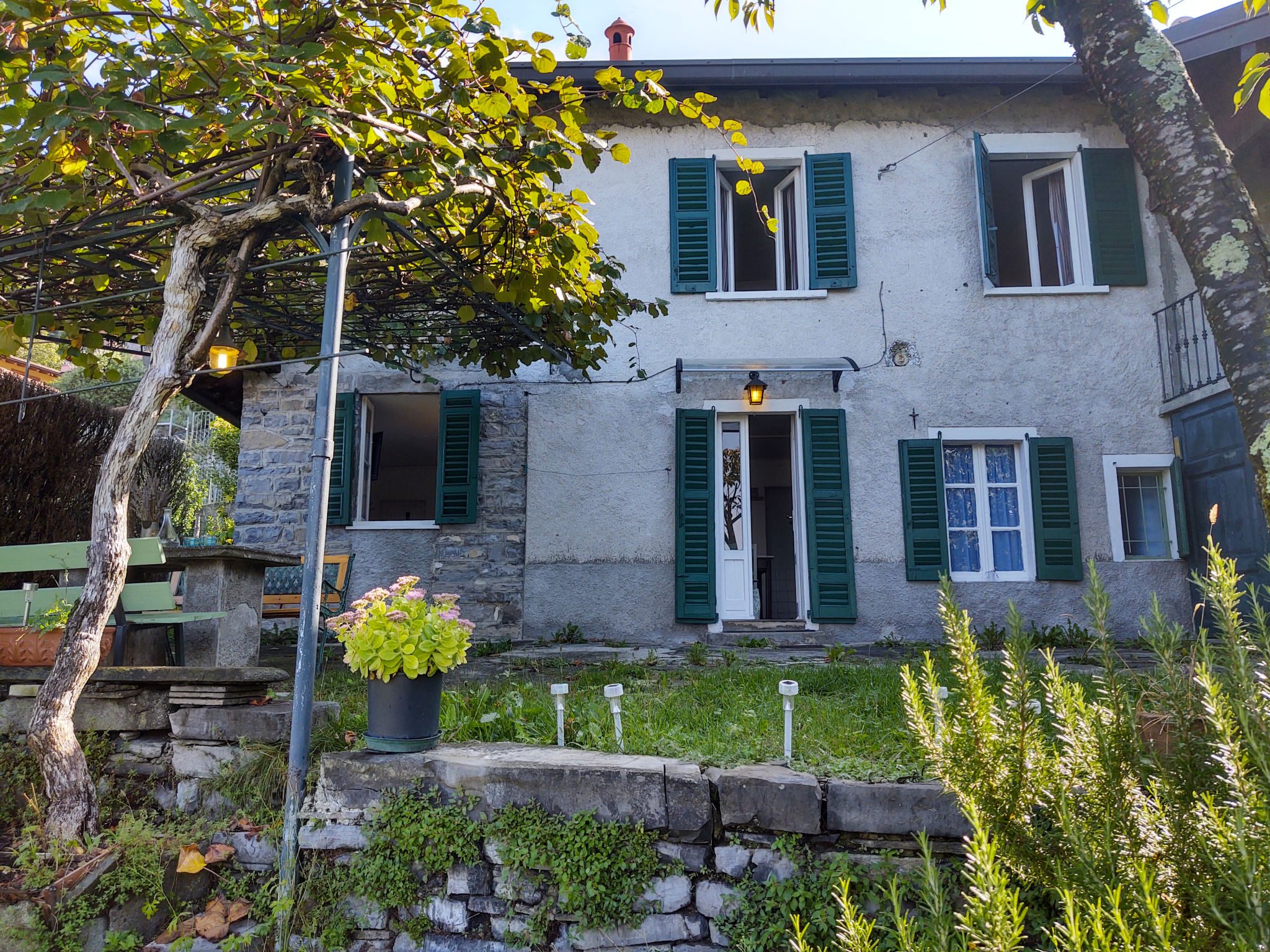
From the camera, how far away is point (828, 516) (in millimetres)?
7219

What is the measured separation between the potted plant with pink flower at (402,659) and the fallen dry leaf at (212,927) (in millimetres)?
758

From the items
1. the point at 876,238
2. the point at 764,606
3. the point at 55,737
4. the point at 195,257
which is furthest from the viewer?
the point at 764,606

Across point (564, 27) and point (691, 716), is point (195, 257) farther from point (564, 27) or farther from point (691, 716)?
point (691, 716)

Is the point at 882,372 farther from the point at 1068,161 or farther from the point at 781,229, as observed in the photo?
the point at 1068,161

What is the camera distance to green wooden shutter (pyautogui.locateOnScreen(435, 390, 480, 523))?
7.46 meters

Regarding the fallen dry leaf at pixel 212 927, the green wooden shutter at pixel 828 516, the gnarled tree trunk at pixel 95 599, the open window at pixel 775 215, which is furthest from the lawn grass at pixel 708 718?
the open window at pixel 775 215

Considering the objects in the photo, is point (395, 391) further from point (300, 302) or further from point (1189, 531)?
point (1189, 531)

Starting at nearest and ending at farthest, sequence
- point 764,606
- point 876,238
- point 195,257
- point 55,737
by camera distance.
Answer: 1. point 55,737
2. point 195,257
3. point 876,238
4. point 764,606

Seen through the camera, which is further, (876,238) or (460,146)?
(876,238)

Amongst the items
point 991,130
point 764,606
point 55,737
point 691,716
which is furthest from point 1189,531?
point 55,737

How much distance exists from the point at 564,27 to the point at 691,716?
294cm

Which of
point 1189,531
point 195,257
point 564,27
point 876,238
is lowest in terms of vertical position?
point 1189,531

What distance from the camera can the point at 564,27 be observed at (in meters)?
3.55

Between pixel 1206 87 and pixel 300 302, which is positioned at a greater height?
pixel 1206 87
